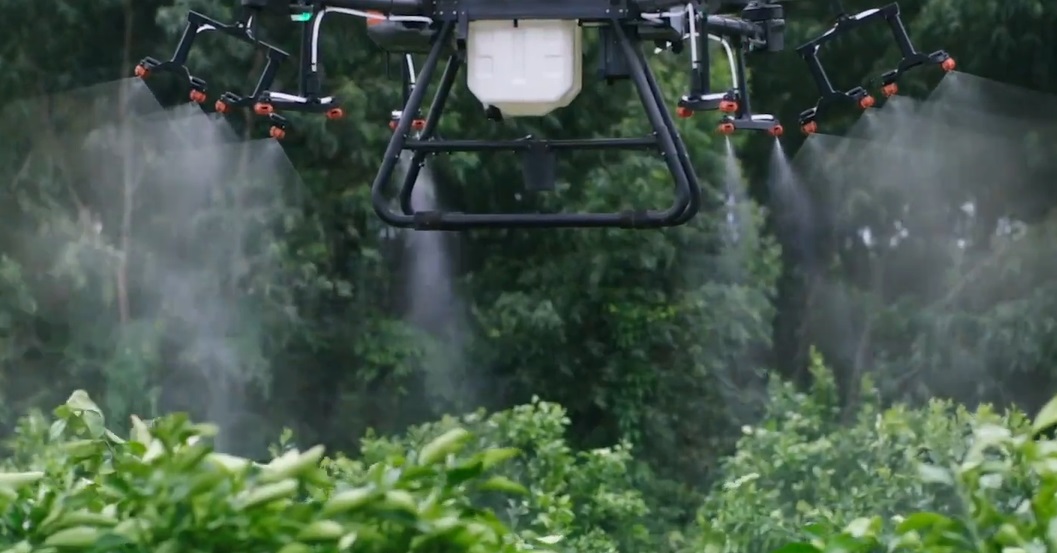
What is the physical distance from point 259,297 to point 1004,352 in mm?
2606

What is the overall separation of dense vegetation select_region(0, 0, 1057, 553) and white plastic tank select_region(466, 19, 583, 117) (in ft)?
10.5

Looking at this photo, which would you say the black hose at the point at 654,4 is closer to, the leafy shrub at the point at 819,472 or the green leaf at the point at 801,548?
the green leaf at the point at 801,548

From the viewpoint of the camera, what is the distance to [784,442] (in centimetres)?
459

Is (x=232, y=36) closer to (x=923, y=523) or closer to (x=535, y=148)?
(x=535, y=148)

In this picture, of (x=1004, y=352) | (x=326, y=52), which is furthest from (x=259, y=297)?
(x=1004, y=352)

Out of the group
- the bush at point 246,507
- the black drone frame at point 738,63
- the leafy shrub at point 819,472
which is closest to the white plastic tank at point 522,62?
the black drone frame at point 738,63

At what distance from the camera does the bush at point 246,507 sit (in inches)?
44.8

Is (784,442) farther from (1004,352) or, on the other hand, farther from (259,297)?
(259,297)

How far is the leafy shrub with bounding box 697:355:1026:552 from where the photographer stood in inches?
157

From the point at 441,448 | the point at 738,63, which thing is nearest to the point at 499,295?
the point at 738,63

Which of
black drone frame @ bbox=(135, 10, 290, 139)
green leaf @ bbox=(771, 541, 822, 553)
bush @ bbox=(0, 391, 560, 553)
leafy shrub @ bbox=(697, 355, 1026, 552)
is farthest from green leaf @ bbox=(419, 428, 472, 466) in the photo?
leafy shrub @ bbox=(697, 355, 1026, 552)

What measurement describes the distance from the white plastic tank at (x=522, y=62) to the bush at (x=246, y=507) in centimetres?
67

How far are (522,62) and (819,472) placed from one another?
2759 mm

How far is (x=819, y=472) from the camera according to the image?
173 inches
